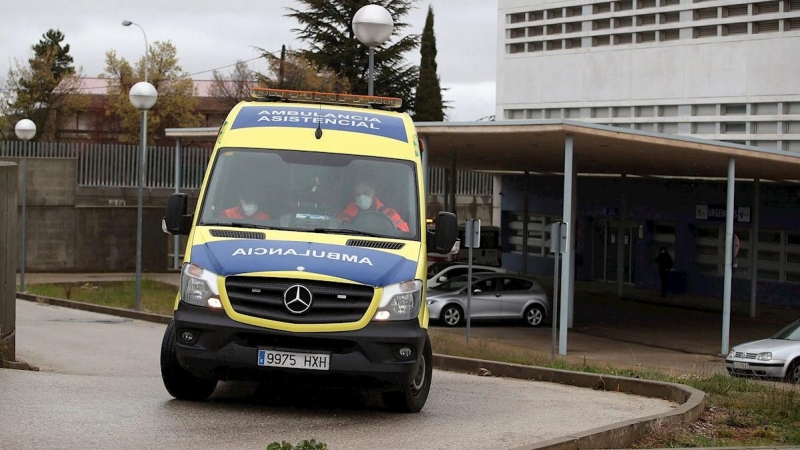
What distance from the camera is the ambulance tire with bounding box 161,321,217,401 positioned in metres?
10.2

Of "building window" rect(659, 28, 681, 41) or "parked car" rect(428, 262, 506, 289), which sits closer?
"parked car" rect(428, 262, 506, 289)

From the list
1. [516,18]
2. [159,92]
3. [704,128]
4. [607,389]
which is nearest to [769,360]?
[607,389]

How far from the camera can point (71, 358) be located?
15.6m

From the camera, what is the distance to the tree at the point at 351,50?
2199 inches

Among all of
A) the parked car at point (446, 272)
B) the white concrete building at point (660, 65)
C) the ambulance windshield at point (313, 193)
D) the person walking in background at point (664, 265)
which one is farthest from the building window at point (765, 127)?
the ambulance windshield at point (313, 193)

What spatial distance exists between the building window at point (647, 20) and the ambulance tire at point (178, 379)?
116 ft

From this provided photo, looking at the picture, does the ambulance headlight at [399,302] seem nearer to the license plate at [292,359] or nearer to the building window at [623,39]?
the license plate at [292,359]

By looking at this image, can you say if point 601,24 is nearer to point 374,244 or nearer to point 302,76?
point 302,76

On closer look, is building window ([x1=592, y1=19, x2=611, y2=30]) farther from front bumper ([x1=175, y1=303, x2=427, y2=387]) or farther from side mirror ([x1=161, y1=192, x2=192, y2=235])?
front bumper ([x1=175, y1=303, x2=427, y2=387])

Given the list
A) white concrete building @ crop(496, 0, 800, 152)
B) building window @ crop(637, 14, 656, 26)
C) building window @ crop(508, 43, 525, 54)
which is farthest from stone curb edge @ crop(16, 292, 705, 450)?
building window @ crop(508, 43, 525, 54)

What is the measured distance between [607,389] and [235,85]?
2735 inches

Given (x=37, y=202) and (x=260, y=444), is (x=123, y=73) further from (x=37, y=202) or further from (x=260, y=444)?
(x=260, y=444)

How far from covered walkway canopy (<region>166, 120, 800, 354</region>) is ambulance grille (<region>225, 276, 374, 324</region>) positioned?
505 inches

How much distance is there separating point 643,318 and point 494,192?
682 inches
